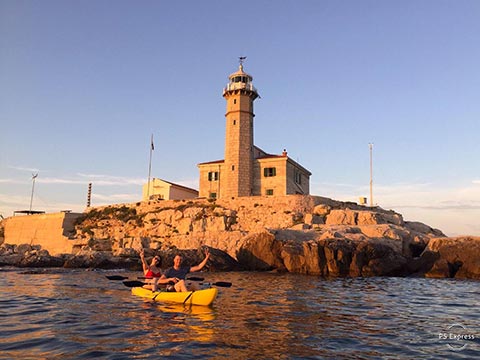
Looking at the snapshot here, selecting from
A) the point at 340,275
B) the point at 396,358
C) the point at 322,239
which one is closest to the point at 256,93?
the point at 322,239

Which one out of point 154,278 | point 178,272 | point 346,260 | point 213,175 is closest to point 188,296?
point 178,272

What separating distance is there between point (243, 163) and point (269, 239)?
754 inches

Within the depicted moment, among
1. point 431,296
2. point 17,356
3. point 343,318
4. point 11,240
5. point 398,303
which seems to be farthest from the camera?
point 11,240

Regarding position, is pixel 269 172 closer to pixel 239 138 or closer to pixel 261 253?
pixel 239 138

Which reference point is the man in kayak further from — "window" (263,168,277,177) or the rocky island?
"window" (263,168,277,177)

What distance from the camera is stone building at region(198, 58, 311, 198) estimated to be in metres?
49.0

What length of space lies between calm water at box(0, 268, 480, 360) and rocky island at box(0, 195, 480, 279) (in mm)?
11176

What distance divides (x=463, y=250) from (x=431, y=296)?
43.9 feet

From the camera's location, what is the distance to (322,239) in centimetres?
3002

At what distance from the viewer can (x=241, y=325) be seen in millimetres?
10125

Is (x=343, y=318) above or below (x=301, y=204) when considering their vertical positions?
below

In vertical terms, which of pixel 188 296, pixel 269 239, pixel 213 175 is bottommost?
pixel 188 296

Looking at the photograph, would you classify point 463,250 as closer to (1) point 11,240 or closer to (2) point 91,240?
(2) point 91,240

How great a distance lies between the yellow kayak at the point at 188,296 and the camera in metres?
13.0
